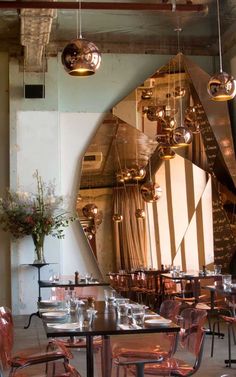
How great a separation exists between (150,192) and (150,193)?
2 cm

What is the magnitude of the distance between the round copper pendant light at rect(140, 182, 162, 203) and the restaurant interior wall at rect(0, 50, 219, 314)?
1.17 meters

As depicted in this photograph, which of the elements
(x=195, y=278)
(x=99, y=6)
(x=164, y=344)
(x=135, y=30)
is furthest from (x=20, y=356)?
(x=135, y=30)

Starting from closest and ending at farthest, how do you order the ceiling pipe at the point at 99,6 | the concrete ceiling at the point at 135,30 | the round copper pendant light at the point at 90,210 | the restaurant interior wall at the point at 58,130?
the ceiling pipe at the point at 99,6 < the concrete ceiling at the point at 135,30 < the restaurant interior wall at the point at 58,130 < the round copper pendant light at the point at 90,210

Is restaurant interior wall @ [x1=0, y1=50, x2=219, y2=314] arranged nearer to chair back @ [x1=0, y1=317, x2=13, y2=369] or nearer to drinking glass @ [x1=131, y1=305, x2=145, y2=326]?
chair back @ [x1=0, y1=317, x2=13, y2=369]

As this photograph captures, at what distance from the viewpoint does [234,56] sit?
1017cm

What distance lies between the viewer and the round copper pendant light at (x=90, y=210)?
10281mm

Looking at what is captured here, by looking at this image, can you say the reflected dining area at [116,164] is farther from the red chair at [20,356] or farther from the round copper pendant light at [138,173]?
the red chair at [20,356]

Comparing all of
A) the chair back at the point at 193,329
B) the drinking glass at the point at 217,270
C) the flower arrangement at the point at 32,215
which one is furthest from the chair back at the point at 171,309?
the flower arrangement at the point at 32,215

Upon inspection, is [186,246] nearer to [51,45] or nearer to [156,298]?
[156,298]

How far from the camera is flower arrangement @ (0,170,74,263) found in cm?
948

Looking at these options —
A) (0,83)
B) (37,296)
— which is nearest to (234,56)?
(0,83)

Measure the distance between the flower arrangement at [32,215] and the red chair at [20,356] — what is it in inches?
200

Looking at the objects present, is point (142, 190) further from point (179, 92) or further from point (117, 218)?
point (179, 92)

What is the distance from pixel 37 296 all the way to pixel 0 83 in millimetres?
3656
